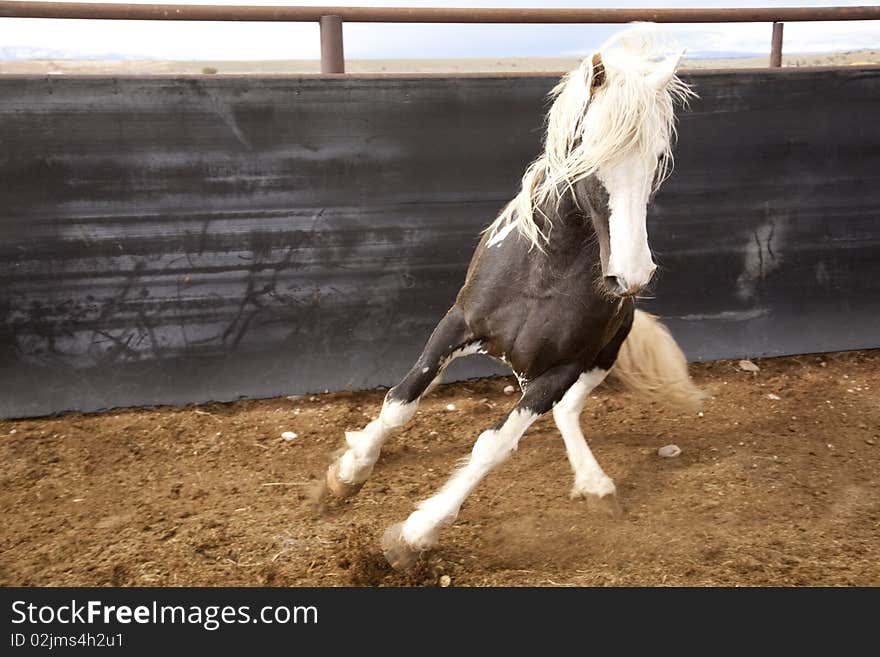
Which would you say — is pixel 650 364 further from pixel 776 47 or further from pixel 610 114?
pixel 776 47

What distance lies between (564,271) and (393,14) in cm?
207

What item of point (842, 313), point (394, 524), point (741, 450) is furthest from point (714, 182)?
point (394, 524)

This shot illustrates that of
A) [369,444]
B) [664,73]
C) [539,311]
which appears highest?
[664,73]

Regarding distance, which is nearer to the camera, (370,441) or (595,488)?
(370,441)

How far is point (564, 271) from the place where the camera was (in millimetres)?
2746

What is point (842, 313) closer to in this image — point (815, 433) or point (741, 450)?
point (815, 433)

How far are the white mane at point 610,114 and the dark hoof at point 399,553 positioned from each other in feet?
4.15

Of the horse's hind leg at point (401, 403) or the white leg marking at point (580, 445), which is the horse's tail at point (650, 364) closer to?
the white leg marking at point (580, 445)

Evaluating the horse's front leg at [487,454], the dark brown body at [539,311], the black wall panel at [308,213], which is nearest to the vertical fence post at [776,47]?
the black wall panel at [308,213]

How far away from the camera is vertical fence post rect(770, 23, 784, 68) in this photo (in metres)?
4.75

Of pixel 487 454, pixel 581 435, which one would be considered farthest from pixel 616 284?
pixel 581 435

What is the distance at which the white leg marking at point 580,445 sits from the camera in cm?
339

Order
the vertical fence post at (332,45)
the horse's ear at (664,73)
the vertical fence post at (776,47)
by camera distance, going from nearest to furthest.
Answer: the horse's ear at (664,73)
the vertical fence post at (332,45)
the vertical fence post at (776,47)

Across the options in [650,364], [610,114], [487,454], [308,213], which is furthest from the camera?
[308,213]
